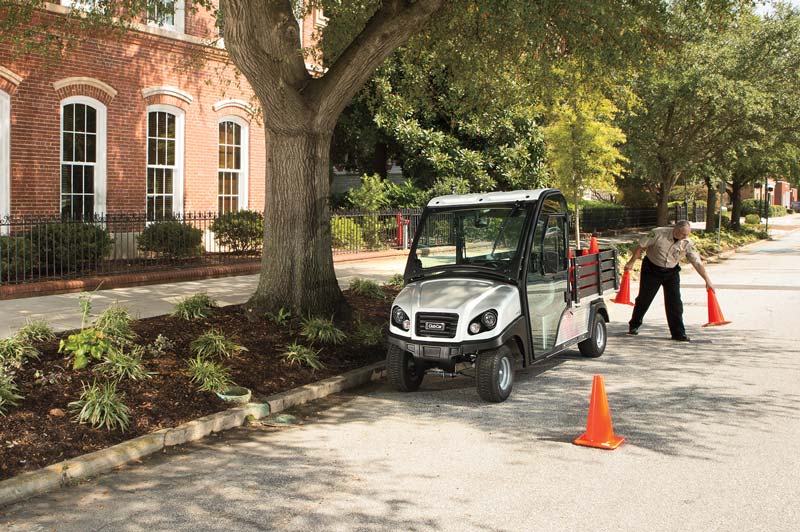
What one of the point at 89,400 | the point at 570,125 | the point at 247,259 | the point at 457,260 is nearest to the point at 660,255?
the point at 457,260

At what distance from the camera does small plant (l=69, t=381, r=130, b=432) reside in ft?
20.9

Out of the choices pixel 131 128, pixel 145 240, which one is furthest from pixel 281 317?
pixel 131 128

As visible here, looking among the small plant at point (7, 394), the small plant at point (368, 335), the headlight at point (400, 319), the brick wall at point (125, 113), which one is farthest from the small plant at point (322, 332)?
the brick wall at point (125, 113)

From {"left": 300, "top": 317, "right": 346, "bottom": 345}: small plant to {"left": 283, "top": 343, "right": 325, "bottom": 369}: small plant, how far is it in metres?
0.60

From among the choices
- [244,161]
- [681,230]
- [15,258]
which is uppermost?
[244,161]

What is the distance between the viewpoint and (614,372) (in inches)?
362

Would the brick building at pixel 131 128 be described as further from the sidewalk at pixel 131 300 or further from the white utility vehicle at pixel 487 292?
the white utility vehicle at pixel 487 292

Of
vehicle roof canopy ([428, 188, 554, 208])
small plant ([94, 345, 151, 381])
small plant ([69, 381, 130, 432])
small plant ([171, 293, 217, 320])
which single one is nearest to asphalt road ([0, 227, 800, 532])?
small plant ([69, 381, 130, 432])

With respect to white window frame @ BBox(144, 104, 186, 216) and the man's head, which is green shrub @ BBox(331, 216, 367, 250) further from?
the man's head

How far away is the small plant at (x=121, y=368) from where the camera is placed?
24.0 ft

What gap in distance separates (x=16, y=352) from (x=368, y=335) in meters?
4.10

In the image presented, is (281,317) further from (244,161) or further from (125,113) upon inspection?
(244,161)

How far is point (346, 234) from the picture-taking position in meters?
20.9

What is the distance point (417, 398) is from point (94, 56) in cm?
1318
